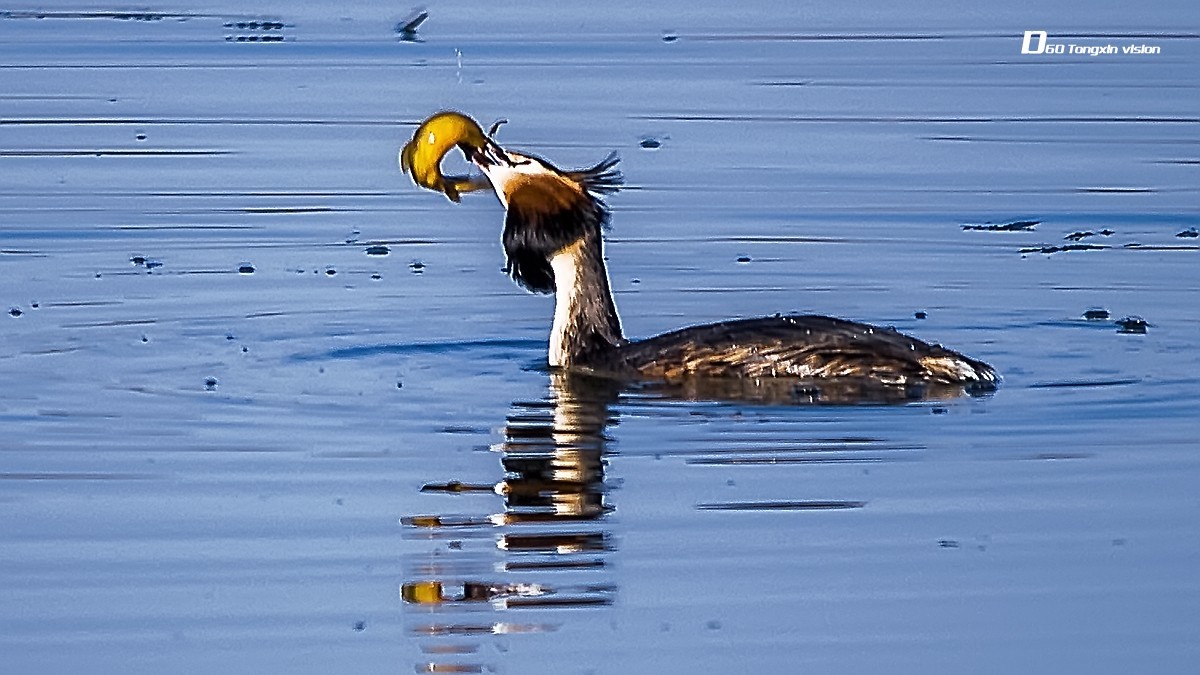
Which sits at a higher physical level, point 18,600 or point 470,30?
point 470,30

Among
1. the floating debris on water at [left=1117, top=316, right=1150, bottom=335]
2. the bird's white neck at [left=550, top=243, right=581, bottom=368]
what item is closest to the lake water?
the floating debris on water at [left=1117, top=316, right=1150, bottom=335]

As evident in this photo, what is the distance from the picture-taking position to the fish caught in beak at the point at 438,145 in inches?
492

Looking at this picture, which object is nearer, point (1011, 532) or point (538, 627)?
point (538, 627)

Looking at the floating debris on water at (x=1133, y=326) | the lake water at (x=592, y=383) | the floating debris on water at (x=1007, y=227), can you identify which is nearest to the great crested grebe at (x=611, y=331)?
the lake water at (x=592, y=383)

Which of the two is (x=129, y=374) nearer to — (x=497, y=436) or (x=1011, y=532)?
(x=497, y=436)

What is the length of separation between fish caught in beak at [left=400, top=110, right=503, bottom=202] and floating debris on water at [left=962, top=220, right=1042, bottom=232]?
194 inches

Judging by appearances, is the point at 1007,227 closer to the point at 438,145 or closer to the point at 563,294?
the point at 563,294

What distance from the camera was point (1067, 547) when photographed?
952 centimetres

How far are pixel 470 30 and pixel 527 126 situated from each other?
628 cm

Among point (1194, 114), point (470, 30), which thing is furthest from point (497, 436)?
point (470, 30)

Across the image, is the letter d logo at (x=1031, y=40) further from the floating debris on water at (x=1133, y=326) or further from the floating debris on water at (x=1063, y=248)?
the floating debris on water at (x=1133, y=326)

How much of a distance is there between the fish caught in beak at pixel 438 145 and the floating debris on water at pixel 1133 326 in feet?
10.8

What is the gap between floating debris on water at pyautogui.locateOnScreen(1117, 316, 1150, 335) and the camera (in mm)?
13695

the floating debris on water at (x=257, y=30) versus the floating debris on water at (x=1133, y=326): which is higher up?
the floating debris on water at (x=257, y=30)
